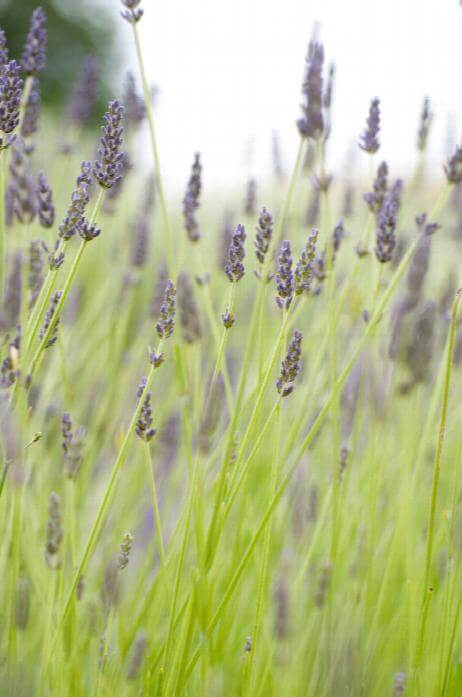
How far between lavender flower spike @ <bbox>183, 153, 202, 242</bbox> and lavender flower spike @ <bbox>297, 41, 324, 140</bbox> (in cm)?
21

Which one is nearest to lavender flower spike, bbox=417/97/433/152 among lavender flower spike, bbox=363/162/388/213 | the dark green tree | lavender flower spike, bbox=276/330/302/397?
lavender flower spike, bbox=363/162/388/213

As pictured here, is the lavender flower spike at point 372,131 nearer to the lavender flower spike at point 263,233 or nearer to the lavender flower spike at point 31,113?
the lavender flower spike at point 263,233

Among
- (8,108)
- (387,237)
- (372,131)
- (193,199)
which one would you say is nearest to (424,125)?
(372,131)

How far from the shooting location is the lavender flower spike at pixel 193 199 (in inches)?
54.7

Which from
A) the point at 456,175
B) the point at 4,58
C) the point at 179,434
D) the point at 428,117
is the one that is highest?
the point at 428,117

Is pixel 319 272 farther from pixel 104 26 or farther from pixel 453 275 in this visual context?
pixel 104 26

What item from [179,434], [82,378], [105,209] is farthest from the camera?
[82,378]

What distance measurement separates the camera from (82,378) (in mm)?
2730

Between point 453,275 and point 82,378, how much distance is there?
4.47ft

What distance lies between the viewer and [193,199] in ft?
4.91

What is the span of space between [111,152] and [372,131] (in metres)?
0.62

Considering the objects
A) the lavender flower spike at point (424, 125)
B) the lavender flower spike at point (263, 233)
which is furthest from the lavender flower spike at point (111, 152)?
the lavender flower spike at point (424, 125)

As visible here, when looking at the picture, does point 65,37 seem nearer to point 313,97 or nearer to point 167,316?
point 313,97

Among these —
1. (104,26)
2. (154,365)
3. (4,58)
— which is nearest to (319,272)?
(154,365)
